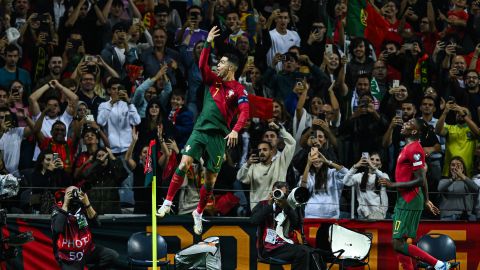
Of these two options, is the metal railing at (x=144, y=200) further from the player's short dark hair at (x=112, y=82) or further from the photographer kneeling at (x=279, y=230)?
the player's short dark hair at (x=112, y=82)

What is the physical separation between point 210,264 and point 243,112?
8.08 ft

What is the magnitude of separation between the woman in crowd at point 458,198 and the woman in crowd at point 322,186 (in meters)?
1.63

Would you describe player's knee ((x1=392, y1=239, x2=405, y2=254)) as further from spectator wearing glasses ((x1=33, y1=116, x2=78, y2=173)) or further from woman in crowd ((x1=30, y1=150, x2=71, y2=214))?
spectator wearing glasses ((x1=33, y1=116, x2=78, y2=173))

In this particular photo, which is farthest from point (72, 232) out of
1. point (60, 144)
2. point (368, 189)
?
point (368, 189)

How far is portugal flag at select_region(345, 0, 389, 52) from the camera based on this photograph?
81.7ft

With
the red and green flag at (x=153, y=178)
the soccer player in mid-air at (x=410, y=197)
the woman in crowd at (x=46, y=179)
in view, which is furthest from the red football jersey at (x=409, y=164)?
the woman in crowd at (x=46, y=179)

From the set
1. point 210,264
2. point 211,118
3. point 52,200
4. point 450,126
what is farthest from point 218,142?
point 450,126

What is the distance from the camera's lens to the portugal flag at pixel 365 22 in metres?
24.9

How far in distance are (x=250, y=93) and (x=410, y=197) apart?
14.5 feet

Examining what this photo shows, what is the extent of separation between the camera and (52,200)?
19797 mm

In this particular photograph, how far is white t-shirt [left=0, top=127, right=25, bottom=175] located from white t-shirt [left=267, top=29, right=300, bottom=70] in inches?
203

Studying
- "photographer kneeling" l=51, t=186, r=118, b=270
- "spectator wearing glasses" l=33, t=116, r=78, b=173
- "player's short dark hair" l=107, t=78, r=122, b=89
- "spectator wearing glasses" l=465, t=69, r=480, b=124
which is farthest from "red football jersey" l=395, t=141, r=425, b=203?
"player's short dark hair" l=107, t=78, r=122, b=89

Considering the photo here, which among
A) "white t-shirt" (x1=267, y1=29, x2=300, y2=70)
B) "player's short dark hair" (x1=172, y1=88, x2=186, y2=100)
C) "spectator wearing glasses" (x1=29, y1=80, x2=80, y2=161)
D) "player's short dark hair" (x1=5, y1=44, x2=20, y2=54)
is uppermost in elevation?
"white t-shirt" (x1=267, y1=29, x2=300, y2=70)

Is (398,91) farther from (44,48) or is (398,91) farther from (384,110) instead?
(44,48)
